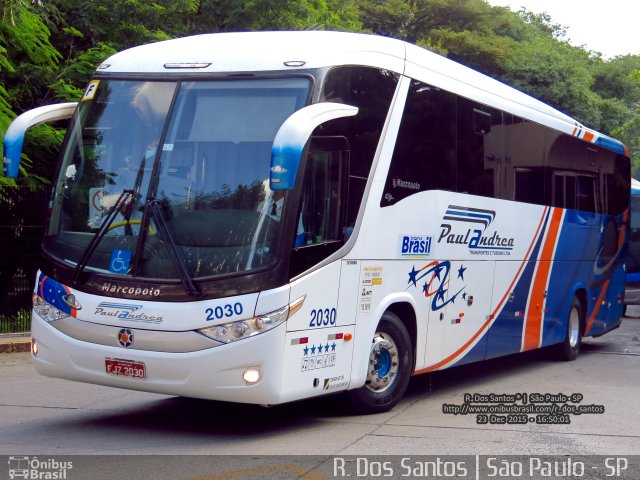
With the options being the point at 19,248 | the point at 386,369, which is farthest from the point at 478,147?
the point at 19,248

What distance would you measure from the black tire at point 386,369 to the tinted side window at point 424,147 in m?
1.26

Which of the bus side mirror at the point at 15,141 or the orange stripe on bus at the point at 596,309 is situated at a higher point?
the bus side mirror at the point at 15,141

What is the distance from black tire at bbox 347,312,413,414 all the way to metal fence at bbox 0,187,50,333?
827 cm

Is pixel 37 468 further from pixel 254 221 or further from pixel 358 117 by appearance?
pixel 358 117

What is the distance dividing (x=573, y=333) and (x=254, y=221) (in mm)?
8689

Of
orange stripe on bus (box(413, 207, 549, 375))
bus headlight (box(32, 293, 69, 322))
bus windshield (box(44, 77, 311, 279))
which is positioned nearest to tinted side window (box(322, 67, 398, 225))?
bus windshield (box(44, 77, 311, 279))

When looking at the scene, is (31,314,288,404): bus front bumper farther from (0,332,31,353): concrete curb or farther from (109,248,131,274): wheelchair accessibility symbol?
(0,332,31,353): concrete curb

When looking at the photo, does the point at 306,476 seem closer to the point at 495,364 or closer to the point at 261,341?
the point at 261,341

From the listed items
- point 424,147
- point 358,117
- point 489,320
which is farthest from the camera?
point 489,320

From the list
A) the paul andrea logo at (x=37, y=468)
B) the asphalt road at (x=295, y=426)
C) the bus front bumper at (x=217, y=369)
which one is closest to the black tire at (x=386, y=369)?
the asphalt road at (x=295, y=426)

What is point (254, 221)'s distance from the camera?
26.3 feet

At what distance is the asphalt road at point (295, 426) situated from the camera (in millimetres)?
7855

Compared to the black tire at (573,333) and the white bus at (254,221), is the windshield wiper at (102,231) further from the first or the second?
the black tire at (573,333)

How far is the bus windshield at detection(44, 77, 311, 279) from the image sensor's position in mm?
8000
